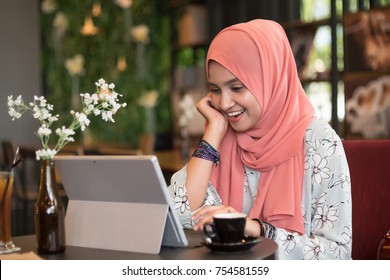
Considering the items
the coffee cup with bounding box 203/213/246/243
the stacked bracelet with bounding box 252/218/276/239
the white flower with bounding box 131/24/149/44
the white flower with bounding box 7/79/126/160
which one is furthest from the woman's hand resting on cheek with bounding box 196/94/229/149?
the white flower with bounding box 131/24/149/44

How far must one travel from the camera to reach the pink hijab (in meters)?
2.05

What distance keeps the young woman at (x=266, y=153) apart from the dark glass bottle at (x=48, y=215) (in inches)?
19.4

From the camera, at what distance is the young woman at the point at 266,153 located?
200 cm

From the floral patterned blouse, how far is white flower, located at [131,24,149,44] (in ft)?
20.0

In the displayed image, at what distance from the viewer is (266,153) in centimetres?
210

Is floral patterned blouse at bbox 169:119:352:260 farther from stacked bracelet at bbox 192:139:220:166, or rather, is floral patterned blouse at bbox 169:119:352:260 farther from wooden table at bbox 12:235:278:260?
wooden table at bbox 12:235:278:260

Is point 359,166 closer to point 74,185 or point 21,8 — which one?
point 74,185

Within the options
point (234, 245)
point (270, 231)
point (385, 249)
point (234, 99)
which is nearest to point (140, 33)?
point (234, 99)

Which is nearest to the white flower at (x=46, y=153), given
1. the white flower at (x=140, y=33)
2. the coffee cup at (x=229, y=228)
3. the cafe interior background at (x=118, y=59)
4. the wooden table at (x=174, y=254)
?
the wooden table at (x=174, y=254)
